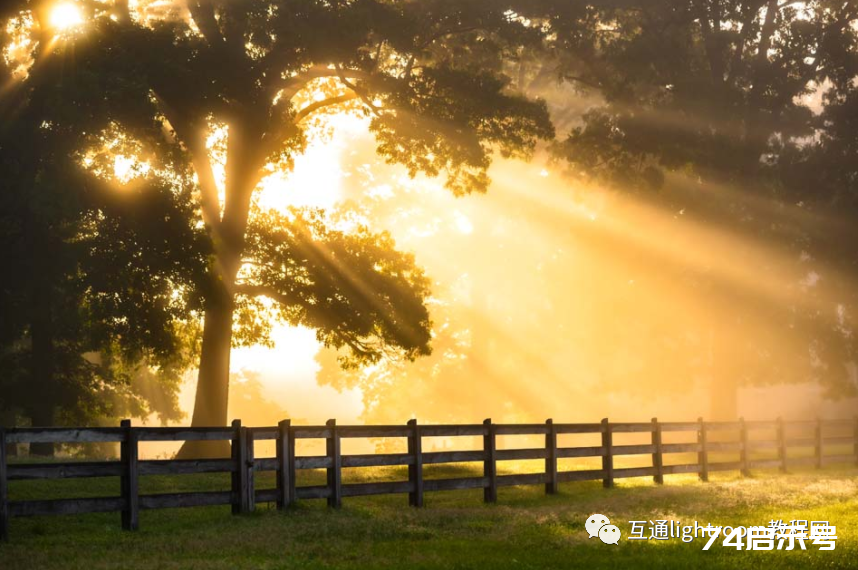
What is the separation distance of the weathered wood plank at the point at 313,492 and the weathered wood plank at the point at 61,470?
352cm

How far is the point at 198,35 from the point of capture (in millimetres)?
34062

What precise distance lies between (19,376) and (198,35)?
17.4 meters

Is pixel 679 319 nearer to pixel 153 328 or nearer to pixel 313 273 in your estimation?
pixel 313 273

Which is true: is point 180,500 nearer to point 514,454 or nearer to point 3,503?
point 3,503

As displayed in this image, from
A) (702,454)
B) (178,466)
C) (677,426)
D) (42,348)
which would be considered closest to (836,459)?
(702,454)

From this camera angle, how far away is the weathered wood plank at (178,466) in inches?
643

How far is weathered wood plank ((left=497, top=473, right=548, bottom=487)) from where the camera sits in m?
22.0

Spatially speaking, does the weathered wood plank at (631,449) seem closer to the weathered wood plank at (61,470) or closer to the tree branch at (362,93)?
the weathered wood plank at (61,470)

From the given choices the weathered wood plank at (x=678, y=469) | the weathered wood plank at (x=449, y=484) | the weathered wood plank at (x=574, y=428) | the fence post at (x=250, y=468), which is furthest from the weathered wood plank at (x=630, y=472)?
the fence post at (x=250, y=468)

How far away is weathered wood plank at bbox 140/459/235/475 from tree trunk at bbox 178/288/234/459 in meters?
18.0

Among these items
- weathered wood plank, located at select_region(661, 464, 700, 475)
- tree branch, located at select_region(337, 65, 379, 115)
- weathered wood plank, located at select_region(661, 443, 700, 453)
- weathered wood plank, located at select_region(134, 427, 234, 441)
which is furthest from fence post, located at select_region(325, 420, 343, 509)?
tree branch, located at select_region(337, 65, 379, 115)

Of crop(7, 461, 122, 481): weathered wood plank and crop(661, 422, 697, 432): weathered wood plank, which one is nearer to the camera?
crop(7, 461, 122, 481): weathered wood plank

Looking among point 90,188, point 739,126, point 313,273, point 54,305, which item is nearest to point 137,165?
point 90,188

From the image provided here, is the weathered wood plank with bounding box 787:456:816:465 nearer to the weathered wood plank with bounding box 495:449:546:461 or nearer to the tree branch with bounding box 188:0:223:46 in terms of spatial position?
the weathered wood plank with bounding box 495:449:546:461
